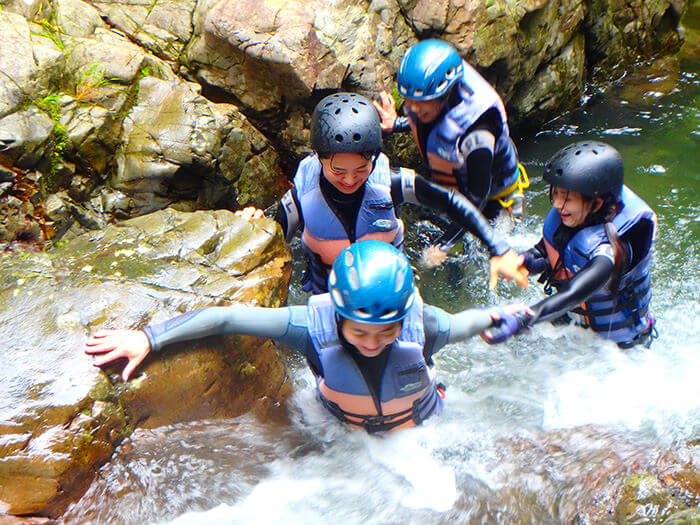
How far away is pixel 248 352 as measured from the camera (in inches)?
140

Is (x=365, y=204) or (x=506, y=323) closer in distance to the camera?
(x=506, y=323)

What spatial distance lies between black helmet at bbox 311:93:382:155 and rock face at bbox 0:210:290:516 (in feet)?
2.65

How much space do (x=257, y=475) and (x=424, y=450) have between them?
1125 mm

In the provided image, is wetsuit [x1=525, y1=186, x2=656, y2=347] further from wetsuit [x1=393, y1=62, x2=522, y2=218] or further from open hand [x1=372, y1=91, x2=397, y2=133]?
open hand [x1=372, y1=91, x2=397, y2=133]

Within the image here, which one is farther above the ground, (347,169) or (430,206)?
(347,169)

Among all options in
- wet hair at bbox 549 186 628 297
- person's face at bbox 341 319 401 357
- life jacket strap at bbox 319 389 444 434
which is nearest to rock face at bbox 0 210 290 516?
life jacket strap at bbox 319 389 444 434

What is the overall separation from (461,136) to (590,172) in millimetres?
1202

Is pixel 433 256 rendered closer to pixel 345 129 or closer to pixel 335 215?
pixel 335 215

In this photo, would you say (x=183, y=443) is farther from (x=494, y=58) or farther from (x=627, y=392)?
(x=494, y=58)

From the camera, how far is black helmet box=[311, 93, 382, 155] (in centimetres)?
359

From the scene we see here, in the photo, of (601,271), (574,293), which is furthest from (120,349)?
(601,271)

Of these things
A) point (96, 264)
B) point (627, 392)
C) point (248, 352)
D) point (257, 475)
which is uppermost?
point (96, 264)

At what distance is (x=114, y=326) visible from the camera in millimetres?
3209

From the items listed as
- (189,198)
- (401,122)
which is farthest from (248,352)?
(401,122)
